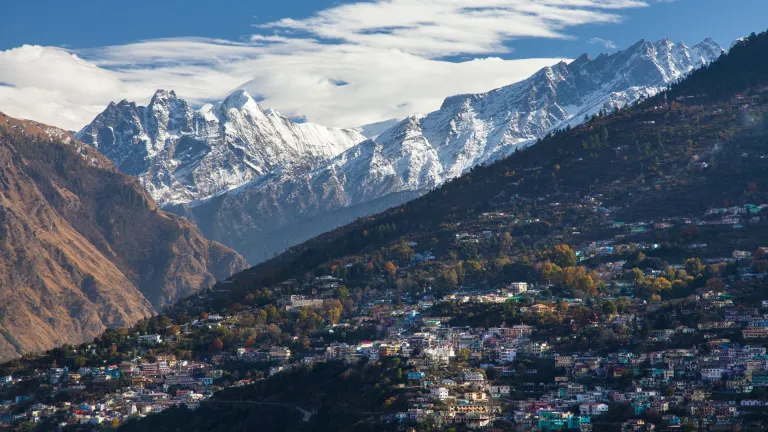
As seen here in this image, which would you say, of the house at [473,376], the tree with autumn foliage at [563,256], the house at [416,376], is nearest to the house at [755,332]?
the house at [473,376]

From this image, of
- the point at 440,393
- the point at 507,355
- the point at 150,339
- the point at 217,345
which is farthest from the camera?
the point at 150,339

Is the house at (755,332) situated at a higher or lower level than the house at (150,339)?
higher

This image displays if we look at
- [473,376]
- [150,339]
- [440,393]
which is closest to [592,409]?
[440,393]

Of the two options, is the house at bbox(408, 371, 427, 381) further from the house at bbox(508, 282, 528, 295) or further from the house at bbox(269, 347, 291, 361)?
the house at bbox(508, 282, 528, 295)

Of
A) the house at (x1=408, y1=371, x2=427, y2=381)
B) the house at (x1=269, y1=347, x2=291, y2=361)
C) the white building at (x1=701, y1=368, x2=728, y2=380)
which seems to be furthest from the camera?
the house at (x1=269, y1=347, x2=291, y2=361)

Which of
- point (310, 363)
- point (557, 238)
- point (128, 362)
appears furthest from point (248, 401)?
point (557, 238)

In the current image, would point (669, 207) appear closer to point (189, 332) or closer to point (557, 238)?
point (557, 238)

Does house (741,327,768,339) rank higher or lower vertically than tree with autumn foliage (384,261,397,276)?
lower

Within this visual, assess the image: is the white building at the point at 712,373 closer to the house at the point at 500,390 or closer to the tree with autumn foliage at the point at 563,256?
the house at the point at 500,390

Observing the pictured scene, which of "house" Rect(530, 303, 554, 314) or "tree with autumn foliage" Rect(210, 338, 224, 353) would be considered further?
"tree with autumn foliage" Rect(210, 338, 224, 353)

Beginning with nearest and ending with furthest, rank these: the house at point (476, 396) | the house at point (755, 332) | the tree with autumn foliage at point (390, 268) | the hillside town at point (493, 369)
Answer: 1. the hillside town at point (493, 369)
2. the house at point (476, 396)
3. the house at point (755, 332)
4. the tree with autumn foliage at point (390, 268)

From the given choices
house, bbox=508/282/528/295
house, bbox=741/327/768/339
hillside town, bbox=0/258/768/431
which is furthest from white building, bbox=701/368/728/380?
house, bbox=508/282/528/295

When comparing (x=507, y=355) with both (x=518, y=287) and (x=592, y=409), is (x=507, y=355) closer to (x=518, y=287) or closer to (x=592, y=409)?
(x=592, y=409)
